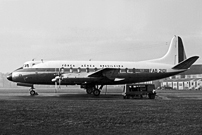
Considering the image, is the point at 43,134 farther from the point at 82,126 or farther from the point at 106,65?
the point at 106,65

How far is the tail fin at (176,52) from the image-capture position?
41.0 metres

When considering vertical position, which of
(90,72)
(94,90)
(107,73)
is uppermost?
(90,72)

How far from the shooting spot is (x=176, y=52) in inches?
1624

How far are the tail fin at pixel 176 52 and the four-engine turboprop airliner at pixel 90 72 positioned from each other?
93.2 inches

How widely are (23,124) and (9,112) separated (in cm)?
413

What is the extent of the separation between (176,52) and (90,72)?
1389cm

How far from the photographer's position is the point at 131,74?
3678 centimetres

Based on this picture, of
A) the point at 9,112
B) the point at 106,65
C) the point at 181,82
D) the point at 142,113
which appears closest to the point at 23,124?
the point at 9,112

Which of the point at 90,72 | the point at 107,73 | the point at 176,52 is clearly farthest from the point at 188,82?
the point at 107,73

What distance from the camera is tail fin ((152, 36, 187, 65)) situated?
4097 centimetres

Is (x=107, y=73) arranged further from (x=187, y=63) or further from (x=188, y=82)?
(x=188, y=82)

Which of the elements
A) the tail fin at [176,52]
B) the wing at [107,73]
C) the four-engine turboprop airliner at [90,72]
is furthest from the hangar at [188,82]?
the wing at [107,73]

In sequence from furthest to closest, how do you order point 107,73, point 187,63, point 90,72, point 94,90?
point 187,63, point 90,72, point 94,90, point 107,73

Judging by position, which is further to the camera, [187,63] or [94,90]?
[187,63]
